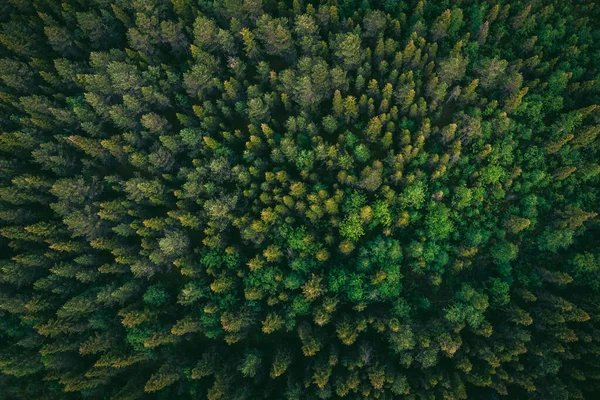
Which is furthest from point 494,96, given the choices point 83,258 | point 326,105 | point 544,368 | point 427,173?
point 83,258

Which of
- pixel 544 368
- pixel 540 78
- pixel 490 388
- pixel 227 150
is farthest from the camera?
pixel 540 78

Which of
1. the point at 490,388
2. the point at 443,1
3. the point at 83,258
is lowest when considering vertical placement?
the point at 490,388

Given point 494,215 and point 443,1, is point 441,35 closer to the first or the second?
point 443,1

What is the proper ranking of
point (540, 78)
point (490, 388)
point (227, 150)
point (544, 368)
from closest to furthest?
point (544, 368) → point (490, 388) → point (227, 150) → point (540, 78)

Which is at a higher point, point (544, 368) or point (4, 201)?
point (4, 201)

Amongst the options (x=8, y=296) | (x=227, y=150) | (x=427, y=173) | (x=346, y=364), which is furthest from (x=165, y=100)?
(x=346, y=364)

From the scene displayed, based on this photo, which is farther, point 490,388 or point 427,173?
point 427,173
